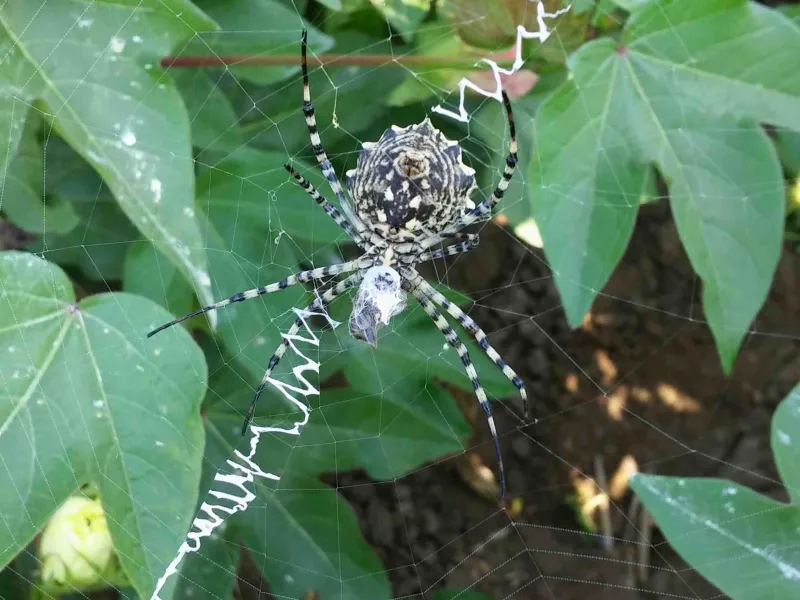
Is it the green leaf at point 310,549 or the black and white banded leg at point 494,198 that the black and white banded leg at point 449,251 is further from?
the green leaf at point 310,549

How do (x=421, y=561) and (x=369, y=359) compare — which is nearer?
(x=369, y=359)

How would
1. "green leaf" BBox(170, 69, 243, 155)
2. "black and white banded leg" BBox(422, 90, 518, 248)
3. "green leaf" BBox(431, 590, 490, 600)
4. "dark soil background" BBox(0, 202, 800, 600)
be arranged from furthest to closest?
"dark soil background" BBox(0, 202, 800, 600) < "green leaf" BBox(431, 590, 490, 600) < "green leaf" BBox(170, 69, 243, 155) < "black and white banded leg" BBox(422, 90, 518, 248)

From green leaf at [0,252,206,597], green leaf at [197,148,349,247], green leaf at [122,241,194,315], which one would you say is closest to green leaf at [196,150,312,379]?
green leaf at [197,148,349,247]

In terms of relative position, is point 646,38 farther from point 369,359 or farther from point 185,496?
point 185,496

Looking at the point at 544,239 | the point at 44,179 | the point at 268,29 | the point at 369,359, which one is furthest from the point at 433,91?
the point at 44,179

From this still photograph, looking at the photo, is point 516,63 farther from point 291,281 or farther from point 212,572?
point 212,572

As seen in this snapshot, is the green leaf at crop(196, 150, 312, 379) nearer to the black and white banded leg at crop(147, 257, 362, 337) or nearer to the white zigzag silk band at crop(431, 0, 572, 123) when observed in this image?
the black and white banded leg at crop(147, 257, 362, 337)

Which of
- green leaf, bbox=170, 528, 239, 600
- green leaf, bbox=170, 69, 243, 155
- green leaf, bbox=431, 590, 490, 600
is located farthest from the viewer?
green leaf, bbox=431, 590, 490, 600
